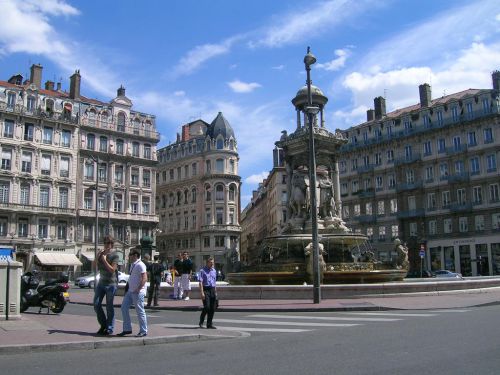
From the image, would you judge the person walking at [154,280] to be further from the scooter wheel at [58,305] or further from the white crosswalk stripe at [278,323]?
the white crosswalk stripe at [278,323]

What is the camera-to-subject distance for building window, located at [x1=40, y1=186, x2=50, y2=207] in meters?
56.7

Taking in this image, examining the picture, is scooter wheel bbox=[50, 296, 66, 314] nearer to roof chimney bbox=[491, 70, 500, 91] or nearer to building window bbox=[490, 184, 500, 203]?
building window bbox=[490, 184, 500, 203]

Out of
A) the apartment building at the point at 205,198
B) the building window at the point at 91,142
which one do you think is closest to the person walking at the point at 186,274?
the building window at the point at 91,142

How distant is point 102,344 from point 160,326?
2670 millimetres

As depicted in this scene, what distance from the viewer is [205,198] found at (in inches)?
3004

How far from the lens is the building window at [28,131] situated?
56.8 m

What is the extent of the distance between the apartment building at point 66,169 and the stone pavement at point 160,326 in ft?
128

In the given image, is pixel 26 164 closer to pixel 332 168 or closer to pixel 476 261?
pixel 332 168

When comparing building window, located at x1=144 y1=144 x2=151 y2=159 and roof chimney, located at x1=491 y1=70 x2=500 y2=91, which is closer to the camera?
roof chimney, located at x1=491 y1=70 x2=500 y2=91

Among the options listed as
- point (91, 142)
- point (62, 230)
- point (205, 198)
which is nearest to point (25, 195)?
point (62, 230)

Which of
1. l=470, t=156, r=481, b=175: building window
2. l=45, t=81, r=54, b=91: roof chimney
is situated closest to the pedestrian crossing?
l=470, t=156, r=481, b=175: building window

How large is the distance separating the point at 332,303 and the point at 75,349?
965 cm

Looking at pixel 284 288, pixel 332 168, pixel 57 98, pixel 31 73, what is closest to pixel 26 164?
pixel 57 98

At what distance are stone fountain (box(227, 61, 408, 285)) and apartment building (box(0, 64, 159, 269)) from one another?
104 ft
